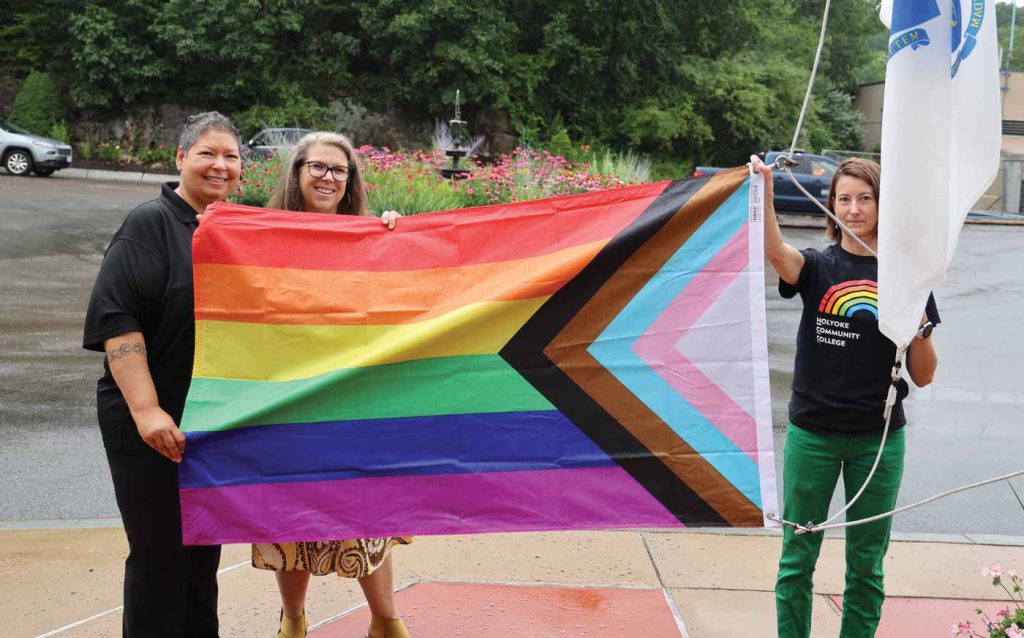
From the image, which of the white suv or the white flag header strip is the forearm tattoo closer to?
the white flag header strip

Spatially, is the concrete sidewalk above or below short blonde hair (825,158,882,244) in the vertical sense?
below

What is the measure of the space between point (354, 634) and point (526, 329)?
150 centimetres

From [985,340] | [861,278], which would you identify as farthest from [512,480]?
[985,340]

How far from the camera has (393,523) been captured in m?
3.39

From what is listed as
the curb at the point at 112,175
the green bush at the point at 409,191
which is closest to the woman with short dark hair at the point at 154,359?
the green bush at the point at 409,191

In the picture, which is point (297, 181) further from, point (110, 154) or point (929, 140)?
point (110, 154)

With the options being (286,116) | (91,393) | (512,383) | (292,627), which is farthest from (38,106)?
(512,383)

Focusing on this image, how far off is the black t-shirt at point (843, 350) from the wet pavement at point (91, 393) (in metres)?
2.48

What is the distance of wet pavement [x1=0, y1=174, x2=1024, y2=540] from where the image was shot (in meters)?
5.93

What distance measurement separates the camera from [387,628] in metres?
3.81

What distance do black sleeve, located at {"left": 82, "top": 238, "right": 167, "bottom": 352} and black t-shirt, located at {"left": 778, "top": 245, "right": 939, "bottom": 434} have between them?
6.99 ft

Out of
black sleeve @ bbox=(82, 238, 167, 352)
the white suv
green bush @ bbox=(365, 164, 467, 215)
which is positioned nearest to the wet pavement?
black sleeve @ bbox=(82, 238, 167, 352)

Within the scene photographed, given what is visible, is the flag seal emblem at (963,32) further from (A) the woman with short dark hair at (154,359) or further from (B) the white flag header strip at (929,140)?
(A) the woman with short dark hair at (154,359)

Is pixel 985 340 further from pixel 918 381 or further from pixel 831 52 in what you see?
pixel 831 52
